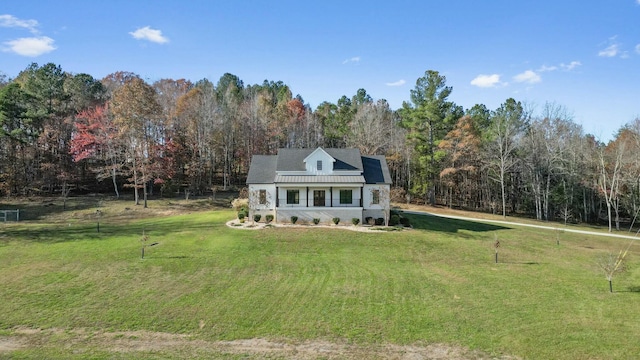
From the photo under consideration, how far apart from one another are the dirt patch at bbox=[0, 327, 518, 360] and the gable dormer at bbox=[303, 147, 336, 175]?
Result: 19.5 metres

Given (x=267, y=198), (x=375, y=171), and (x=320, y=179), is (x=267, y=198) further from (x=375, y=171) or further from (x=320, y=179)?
(x=375, y=171)

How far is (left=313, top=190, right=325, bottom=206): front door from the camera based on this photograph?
97.3ft

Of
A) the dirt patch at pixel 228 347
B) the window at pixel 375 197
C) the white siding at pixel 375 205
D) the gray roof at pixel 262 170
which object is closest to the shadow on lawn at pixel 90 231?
the gray roof at pixel 262 170

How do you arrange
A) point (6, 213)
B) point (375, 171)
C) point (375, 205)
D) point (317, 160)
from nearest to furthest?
point (375, 205)
point (317, 160)
point (375, 171)
point (6, 213)

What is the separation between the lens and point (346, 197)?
29547 millimetres

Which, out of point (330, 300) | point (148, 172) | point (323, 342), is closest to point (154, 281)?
point (330, 300)

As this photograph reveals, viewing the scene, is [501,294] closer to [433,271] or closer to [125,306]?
[433,271]

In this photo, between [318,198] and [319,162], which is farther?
[319,162]

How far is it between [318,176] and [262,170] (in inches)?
200

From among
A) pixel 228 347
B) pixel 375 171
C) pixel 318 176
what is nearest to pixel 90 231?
pixel 318 176

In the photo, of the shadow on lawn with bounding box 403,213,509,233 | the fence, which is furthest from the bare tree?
the fence

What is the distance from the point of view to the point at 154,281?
54.9 feet

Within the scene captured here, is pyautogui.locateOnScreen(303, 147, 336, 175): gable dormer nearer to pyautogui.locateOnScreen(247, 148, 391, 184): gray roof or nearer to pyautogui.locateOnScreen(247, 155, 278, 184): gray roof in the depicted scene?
pyautogui.locateOnScreen(247, 148, 391, 184): gray roof

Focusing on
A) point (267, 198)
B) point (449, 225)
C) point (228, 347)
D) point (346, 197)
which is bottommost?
point (228, 347)
